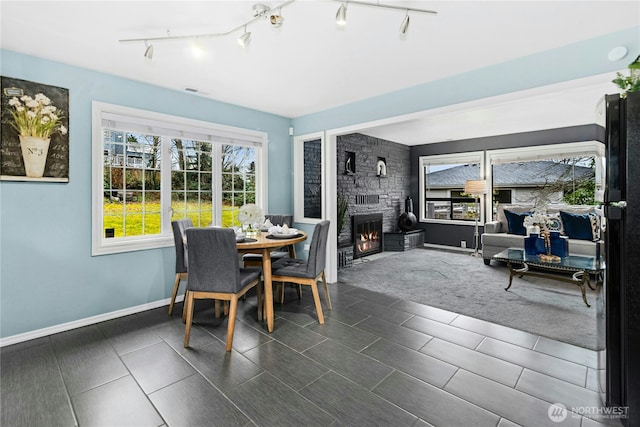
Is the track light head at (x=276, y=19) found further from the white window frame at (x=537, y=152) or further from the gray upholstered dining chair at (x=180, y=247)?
the white window frame at (x=537, y=152)

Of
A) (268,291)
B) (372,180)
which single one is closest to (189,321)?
(268,291)

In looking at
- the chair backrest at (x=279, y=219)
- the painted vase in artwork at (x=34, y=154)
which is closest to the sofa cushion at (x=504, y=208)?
the chair backrest at (x=279, y=219)

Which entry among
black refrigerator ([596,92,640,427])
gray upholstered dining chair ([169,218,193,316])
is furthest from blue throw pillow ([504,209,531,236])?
gray upholstered dining chair ([169,218,193,316])

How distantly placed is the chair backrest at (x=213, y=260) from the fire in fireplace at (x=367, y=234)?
3.62m

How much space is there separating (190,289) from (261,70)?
2143 mm

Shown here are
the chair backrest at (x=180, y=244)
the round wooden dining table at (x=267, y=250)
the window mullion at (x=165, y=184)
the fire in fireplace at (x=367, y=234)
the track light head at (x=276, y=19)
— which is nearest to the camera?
the track light head at (x=276, y=19)

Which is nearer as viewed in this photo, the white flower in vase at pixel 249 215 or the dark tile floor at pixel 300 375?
the dark tile floor at pixel 300 375

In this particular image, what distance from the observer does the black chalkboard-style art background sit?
2.50 metres

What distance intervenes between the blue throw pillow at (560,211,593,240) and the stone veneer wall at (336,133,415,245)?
3146 millimetres

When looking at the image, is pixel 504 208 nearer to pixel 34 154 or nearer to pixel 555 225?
pixel 555 225

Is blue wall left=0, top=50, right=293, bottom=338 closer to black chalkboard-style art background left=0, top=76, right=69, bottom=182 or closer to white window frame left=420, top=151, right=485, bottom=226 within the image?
black chalkboard-style art background left=0, top=76, right=69, bottom=182

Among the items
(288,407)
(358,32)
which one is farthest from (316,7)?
(288,407)

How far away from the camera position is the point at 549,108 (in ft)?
14.5

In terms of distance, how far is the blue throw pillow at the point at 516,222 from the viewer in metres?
5.16
